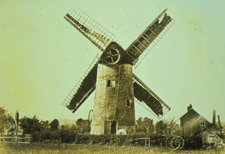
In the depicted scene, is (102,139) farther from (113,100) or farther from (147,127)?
(147,127)

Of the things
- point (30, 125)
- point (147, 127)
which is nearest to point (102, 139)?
point (30, 125)

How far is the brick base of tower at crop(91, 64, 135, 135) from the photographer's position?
19656mm

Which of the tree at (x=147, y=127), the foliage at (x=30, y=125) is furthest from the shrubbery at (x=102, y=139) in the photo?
the foliage at (x=30, y=125)

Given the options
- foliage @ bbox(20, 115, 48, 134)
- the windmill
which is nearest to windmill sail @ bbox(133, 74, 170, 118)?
the windmill

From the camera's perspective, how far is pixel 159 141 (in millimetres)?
17094

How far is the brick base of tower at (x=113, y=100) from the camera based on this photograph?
64.5 ft

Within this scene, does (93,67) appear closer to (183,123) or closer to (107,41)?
(107,41)

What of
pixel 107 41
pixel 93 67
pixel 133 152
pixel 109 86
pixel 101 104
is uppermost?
pixel 107 41

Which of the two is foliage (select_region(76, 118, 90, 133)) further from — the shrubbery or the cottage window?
the cottage window

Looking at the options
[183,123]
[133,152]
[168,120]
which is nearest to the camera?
[133,152]

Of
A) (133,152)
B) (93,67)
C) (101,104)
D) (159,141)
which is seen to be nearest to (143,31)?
(93,67)

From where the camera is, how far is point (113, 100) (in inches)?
779

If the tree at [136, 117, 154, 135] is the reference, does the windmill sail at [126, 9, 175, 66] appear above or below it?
above

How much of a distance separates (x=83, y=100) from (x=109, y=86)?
10.3 ft
